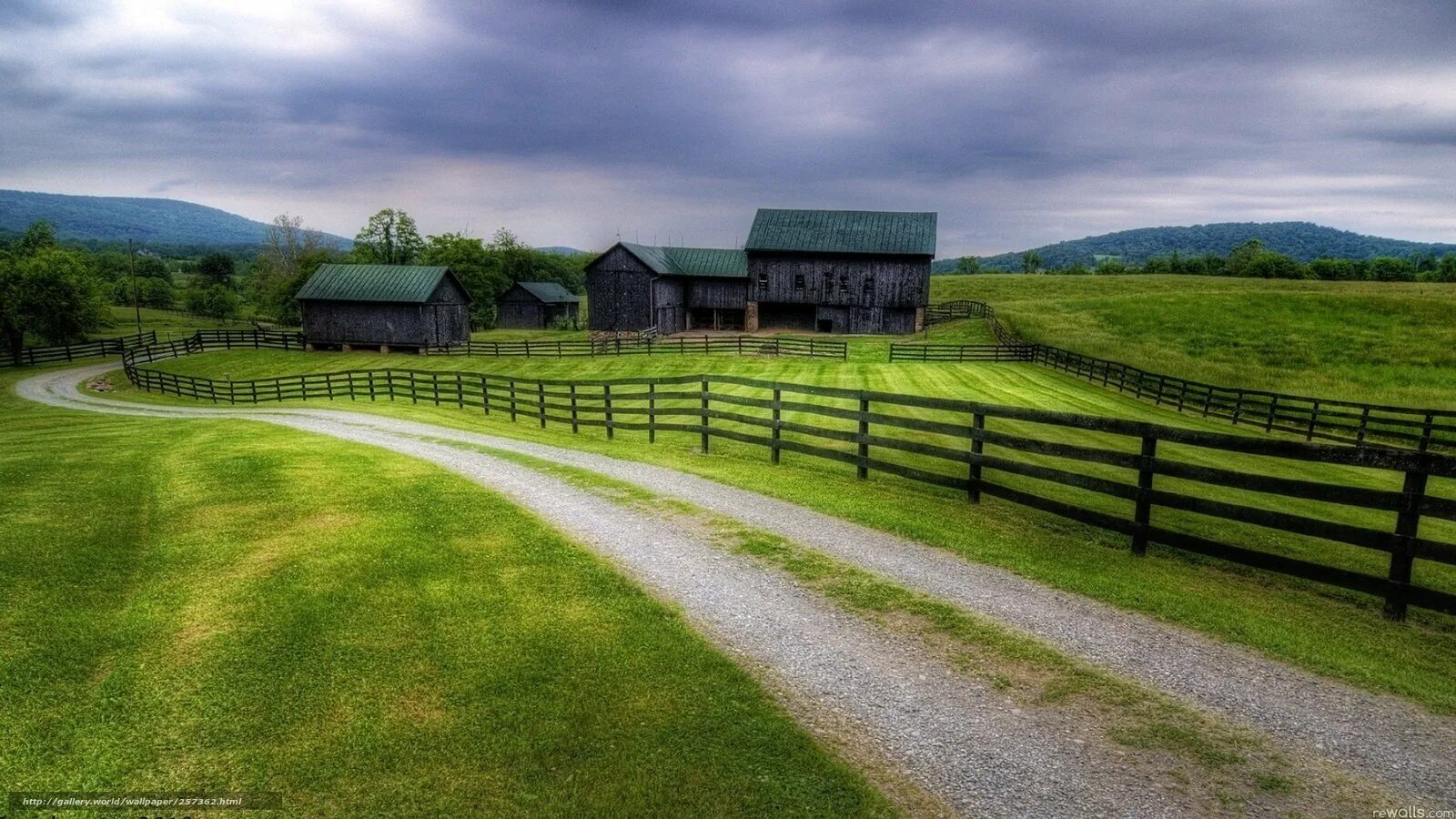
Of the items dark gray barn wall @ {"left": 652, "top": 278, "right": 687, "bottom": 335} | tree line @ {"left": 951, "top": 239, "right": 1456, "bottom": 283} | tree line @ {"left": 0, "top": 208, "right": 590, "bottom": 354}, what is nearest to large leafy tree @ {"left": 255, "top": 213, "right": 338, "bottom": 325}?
tree line @ {"left": 0, "top": 208, "right": 590, "bottom": 354}

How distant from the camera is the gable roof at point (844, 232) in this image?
49.8 metres

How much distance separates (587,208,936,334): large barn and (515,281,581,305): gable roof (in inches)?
920

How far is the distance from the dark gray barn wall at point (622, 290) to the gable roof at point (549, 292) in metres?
24.3

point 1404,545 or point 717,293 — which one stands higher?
point 717,293

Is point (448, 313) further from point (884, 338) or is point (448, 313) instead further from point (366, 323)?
point (884, 338)

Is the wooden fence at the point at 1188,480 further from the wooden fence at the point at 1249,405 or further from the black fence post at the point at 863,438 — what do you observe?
the wooden fence at the point at 1249,405

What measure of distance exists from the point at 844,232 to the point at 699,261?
11696mm

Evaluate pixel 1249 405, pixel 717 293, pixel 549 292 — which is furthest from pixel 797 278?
pixel 549 292

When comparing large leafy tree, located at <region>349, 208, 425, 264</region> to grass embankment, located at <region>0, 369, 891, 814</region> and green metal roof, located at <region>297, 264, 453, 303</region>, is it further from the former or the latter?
grass embankment, located at <region>0, 369, 891, 814</region>

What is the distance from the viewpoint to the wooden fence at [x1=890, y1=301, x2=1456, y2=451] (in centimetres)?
2006

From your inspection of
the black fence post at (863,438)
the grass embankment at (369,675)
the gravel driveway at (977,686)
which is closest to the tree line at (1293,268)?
the black fence post at (863,438)

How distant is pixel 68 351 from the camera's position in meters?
50.5

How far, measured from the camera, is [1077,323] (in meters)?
49.0

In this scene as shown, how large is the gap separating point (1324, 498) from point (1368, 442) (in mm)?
19916
